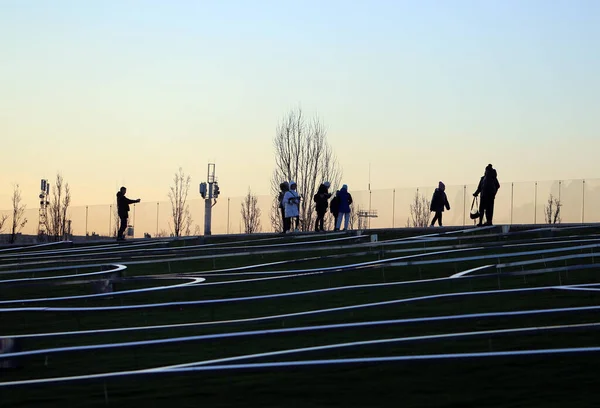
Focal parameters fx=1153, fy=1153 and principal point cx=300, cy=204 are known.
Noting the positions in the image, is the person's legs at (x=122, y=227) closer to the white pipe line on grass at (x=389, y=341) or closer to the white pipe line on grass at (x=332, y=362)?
the white pipe line on grass at (x=389, y=341)

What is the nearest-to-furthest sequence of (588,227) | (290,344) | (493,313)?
(290,344) < (493,313) < (588,227)

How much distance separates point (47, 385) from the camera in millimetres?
11914

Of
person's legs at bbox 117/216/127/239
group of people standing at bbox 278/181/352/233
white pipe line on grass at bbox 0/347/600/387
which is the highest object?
group of people standing at bbox 278/181/352/233

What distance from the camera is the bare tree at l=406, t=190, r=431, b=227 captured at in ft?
216

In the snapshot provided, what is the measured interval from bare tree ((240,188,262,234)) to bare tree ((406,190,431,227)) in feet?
34.4

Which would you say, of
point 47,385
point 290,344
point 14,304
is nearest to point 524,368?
point 290,344

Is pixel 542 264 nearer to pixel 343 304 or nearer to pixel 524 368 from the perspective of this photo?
pixel 343 304

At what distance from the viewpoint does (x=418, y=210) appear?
230ft

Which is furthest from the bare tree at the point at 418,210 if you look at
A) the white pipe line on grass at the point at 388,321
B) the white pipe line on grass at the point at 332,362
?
the white pipe line on grass at the point at 332,362

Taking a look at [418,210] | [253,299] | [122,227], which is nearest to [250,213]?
[418,210]

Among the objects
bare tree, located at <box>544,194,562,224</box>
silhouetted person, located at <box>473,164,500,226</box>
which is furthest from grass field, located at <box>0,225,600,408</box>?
bare tree, located at <box>544,194,562,224</box>

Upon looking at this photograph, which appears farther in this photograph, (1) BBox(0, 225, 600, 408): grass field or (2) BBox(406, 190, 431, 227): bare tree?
(2) BBox(406, 190, 431, 227): bare tree

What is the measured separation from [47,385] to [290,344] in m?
3.49

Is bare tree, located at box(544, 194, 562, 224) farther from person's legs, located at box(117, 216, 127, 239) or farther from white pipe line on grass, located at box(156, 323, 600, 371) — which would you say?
white pipe line on grass, located at box(156, 323, 600, 371)
